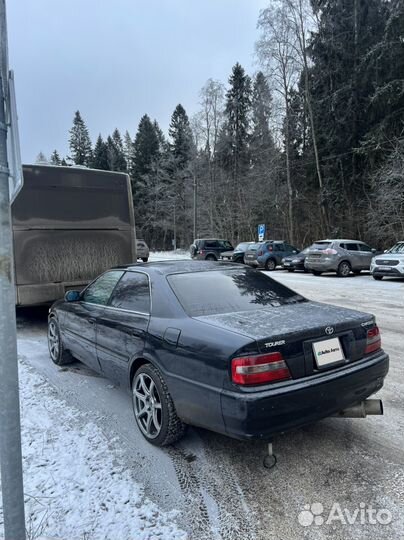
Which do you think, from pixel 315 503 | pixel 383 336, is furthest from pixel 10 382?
pixel 383 336

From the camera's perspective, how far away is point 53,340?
531cm

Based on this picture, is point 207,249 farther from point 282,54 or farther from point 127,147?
point 127,147

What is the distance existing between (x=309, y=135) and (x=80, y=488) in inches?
1143

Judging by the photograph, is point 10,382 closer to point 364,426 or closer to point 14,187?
point 14,187

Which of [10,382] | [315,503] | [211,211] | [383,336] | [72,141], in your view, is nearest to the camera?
[10,382]

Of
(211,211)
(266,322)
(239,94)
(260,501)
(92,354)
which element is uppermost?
(239,94)

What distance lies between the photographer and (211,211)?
36594mm

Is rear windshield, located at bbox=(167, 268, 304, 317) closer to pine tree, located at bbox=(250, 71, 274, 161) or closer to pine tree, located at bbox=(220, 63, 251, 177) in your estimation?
pine tree, located at bbox=(250, 71, 274, 161)

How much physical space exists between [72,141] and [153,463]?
69.8 m

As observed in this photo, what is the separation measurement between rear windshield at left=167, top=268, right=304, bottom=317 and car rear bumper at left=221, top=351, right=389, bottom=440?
0.81 m

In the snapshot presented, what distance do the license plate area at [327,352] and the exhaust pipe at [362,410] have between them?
1.45ft

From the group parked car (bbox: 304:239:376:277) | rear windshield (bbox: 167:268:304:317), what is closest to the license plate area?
rear windshield (bbox: 167:268:304:317)

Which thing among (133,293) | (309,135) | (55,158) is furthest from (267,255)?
(55,158)

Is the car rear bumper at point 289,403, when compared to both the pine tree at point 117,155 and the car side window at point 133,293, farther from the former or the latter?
the pine tree at point 117,155
